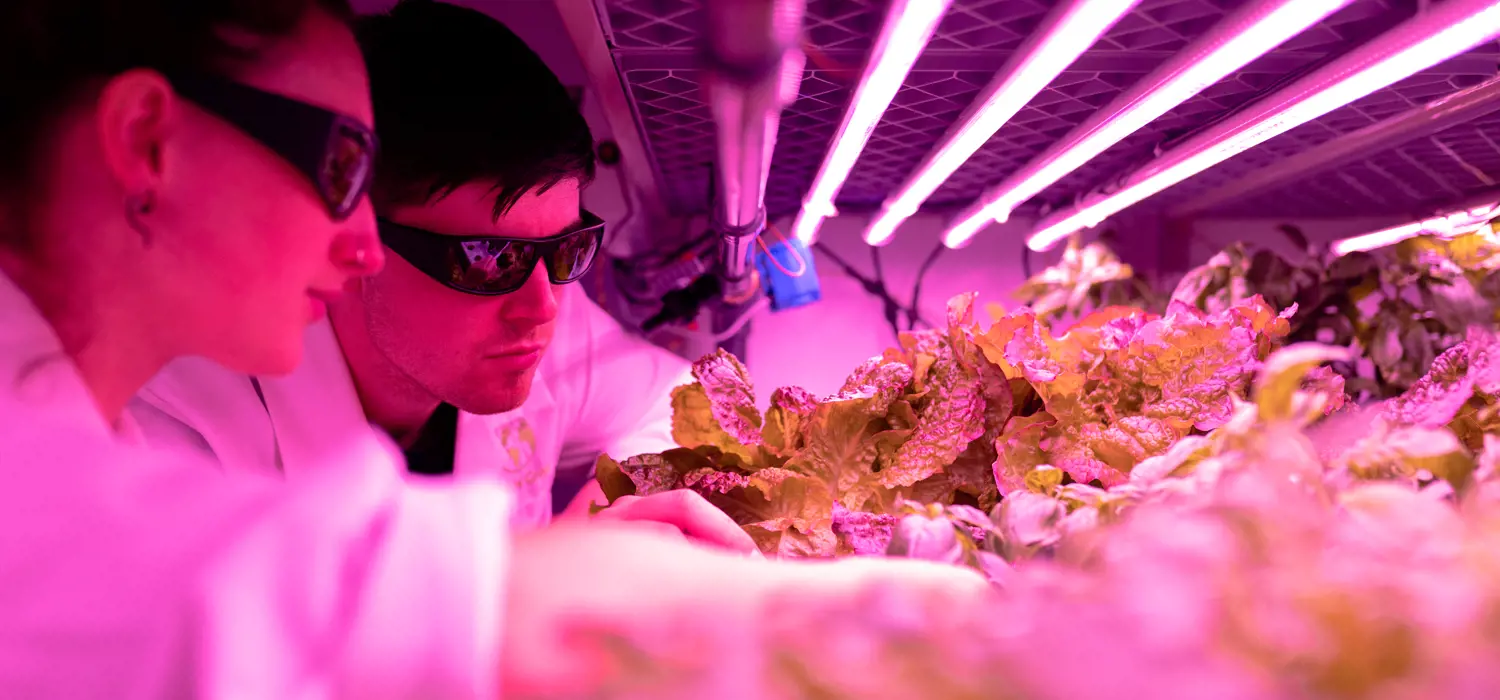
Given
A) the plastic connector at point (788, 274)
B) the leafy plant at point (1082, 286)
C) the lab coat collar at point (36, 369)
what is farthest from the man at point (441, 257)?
the leafy plant at point (1082, 286)

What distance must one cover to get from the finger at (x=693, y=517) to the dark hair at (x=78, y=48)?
463 millimetres

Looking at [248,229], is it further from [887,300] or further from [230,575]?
[887,300]

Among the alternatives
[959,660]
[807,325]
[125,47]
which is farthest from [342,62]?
[807,325]

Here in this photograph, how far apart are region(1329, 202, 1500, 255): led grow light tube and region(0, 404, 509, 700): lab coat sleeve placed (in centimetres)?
140

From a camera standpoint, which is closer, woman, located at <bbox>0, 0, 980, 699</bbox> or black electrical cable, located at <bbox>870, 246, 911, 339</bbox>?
woman, located at <bbox>0, 0, 980, 699</bbox>

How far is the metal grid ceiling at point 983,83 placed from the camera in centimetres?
68

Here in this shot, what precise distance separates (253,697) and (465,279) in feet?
2.11

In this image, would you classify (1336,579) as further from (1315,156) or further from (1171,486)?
(1315,156)

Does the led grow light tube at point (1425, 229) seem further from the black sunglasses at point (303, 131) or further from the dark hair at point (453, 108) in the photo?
the black sunglasses at point (303, 131)

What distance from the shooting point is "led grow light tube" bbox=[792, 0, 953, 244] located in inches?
21.5

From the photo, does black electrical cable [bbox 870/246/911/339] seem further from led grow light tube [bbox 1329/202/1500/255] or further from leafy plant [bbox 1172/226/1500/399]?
led grow light tube [bbox 1329/202/1500/255]

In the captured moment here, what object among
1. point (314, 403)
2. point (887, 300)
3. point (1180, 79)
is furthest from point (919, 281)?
point (314, 403)

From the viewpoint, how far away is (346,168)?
513 millimetres

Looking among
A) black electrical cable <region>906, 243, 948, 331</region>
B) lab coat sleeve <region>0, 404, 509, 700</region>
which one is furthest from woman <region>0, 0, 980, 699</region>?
black electrical cable <region>906, 243, 948, 331</region>
